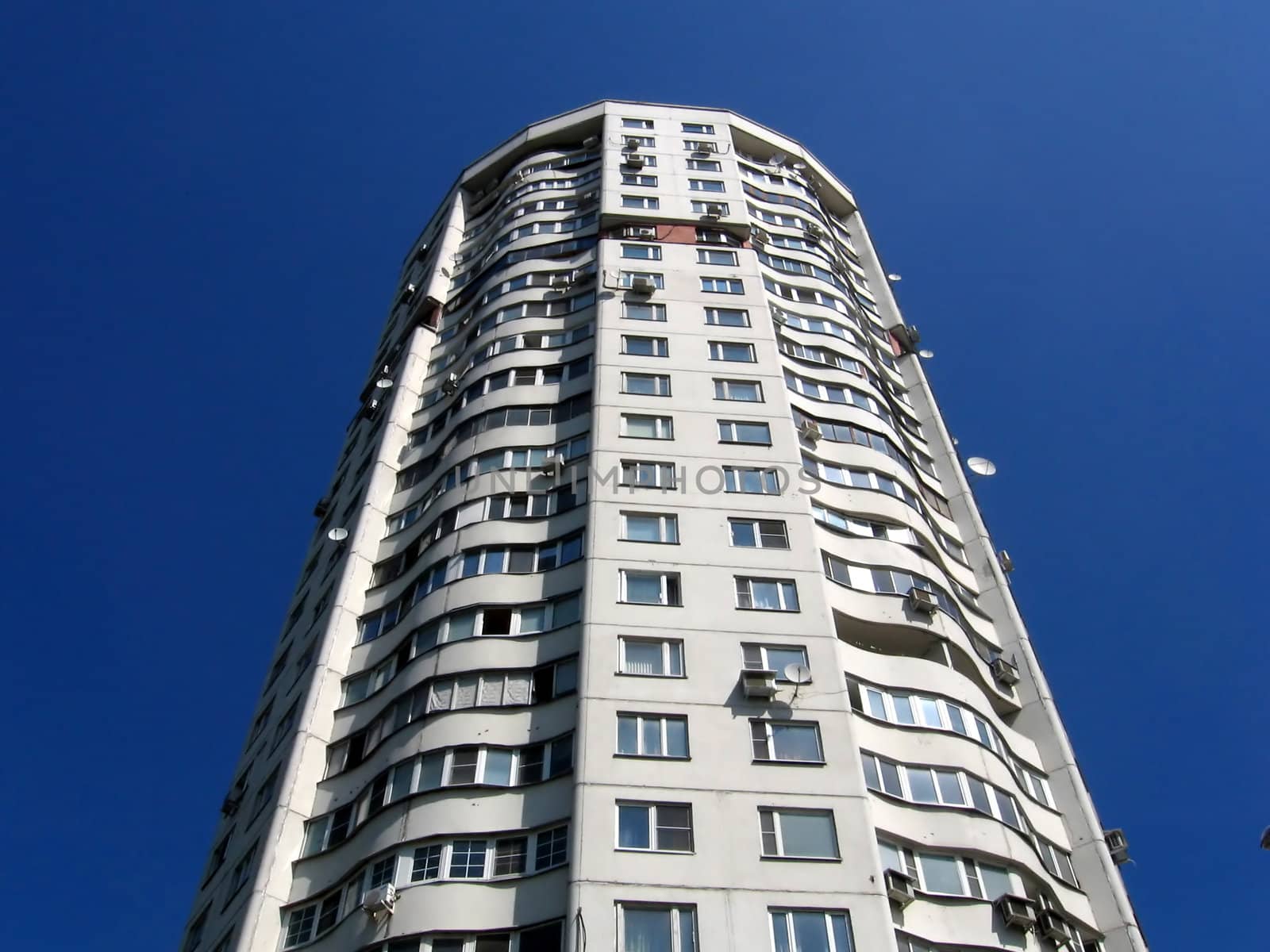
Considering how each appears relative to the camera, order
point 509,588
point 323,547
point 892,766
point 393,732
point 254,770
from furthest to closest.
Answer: point 323,547 → point 254,770 → point 509,588 → point 393,732 → point 892,766

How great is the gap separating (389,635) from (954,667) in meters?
15.4

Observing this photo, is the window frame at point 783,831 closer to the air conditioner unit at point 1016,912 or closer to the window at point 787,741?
the window at point 787,741

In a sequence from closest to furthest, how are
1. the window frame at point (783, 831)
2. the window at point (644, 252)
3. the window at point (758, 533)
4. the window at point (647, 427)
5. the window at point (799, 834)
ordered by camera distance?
1. the window frame at point (783, 831)
2. the window at point (799, 834)
3. the window at point (758, 533)
4. the window at point (647, 427)
5. the window at point (644, 252)

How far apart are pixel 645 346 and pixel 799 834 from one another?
18.9 metres

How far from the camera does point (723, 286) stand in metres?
41.2

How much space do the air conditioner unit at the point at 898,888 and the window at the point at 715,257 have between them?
83.3 ft

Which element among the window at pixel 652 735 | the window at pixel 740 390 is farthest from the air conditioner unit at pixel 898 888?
the window at pixel 740 390

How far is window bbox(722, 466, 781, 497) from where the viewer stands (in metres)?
31.7

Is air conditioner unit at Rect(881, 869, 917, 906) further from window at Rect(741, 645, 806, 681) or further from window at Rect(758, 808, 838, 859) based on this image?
window at Rect(741, 645, 806, 681)

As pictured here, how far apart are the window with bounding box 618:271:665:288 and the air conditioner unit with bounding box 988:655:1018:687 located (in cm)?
1771

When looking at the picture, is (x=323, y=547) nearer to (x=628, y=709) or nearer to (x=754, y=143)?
(x=628, y=709)

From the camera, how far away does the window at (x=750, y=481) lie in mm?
31703

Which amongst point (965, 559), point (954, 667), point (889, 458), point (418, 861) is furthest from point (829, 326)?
point (418, 861)

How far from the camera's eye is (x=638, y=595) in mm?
28359
